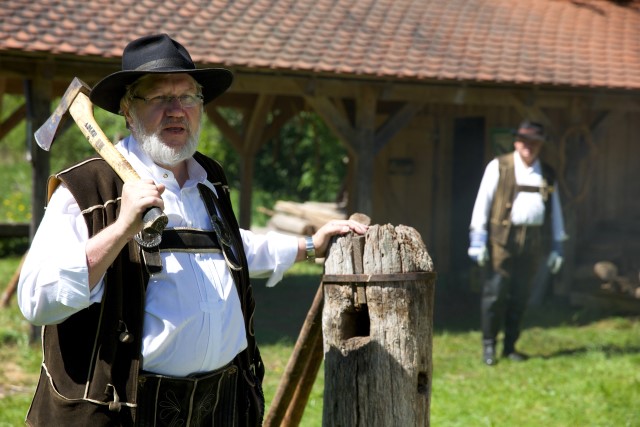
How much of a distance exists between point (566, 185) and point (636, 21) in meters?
3.10

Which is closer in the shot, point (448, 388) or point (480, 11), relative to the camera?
point (448, 388)

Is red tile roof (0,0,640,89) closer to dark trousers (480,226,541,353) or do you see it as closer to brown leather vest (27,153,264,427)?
dark trousers (480,226,541,353)

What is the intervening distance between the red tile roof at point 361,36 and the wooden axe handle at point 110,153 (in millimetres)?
5371

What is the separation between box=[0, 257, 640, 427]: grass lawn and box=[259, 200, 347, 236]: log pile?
4.43 m

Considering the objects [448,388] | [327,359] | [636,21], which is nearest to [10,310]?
[448,388]

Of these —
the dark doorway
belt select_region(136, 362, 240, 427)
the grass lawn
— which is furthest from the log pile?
belt select_region(136, 362, 240, 427)

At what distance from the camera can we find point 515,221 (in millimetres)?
7816

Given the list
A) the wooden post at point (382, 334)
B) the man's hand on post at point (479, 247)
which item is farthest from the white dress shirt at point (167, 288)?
the man's hand on post at point (479, 247)

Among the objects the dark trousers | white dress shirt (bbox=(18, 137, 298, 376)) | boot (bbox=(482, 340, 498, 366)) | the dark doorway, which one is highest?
white dress shirt (bbox=(18, 137, 298, 376))

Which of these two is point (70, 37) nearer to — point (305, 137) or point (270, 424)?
point (270, 424)

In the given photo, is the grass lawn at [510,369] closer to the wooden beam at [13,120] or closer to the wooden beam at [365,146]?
the wooden beam at [365,146]

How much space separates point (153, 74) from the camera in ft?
9.05

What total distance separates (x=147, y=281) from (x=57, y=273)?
11.7 inches

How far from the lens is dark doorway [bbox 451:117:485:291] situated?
1213cm
